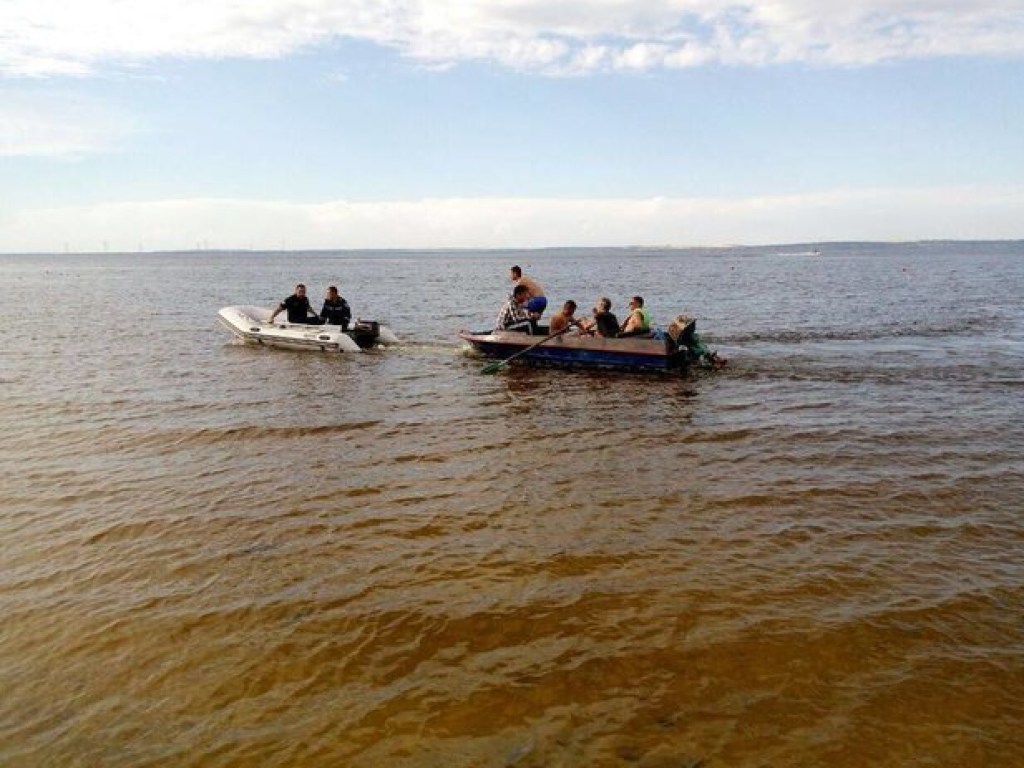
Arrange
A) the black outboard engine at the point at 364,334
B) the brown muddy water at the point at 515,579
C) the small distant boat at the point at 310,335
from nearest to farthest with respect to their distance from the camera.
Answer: the brown muddy water at the point at 515,579, the small distant boat at the point at 310,335, the black outboard engine at the point at 364,334

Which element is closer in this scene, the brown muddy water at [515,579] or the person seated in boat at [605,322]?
the brown muddy water at [515,579]

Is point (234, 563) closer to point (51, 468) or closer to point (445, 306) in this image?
point (51, 468)

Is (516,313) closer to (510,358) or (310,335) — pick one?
(510,358)

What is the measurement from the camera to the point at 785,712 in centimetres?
452

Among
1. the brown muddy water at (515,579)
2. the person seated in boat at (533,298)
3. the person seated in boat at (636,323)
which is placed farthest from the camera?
the person seated in boat at (533,298)

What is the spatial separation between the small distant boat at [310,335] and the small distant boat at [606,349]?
4.12 m

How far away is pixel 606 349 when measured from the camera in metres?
16.5

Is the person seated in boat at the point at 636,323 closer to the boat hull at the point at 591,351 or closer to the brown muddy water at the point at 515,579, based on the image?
the boat hull at the point at 591,351

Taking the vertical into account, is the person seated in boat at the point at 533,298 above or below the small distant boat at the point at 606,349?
above

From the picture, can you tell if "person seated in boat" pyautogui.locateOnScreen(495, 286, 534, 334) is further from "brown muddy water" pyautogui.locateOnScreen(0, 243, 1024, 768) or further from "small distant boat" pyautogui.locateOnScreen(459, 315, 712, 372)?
"brown muddy water" pyautogui.locateOnScreen(0, 243, 1024, 768)

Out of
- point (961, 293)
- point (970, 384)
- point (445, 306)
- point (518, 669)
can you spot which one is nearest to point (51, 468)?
point (518, 669)

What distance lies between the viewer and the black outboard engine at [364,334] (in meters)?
20.1

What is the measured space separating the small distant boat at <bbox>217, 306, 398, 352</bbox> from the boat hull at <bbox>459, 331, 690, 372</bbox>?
12.2 ft

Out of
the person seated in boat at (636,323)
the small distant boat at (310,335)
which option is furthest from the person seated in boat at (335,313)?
the person seated in boat at (636,323)
